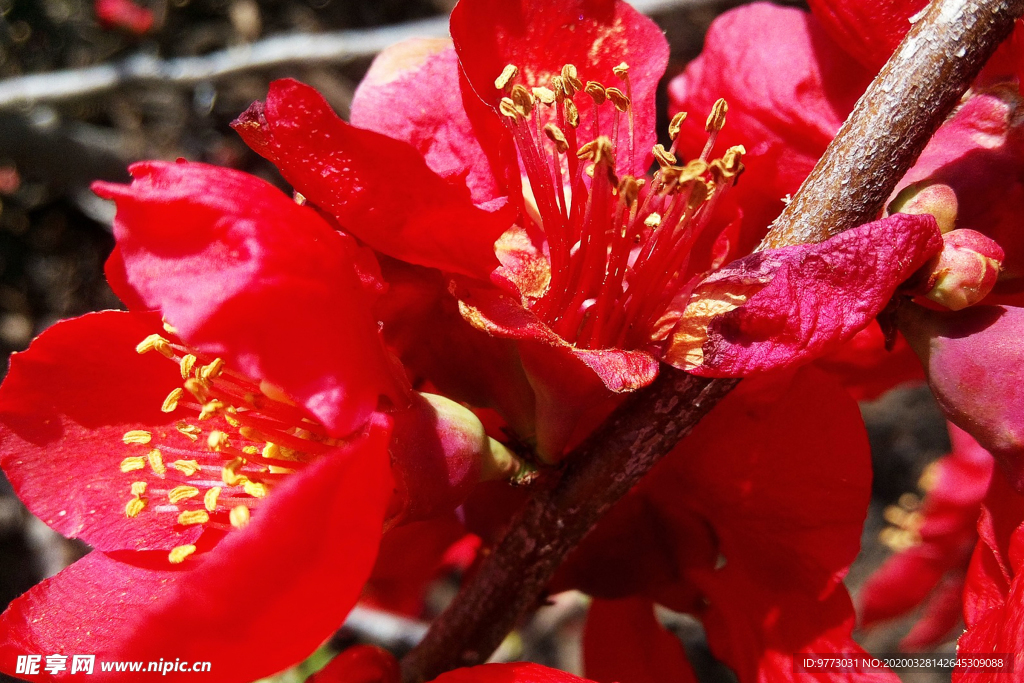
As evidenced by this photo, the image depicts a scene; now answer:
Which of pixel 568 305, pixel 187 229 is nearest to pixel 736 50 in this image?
pixel 568 305

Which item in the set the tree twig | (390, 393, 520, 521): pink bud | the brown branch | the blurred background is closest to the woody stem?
the brown branch

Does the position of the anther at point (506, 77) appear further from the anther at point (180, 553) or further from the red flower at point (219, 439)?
the anther at point (180, 553)

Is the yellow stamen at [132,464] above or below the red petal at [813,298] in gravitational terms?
below

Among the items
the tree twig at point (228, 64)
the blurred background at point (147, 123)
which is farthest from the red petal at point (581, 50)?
the tree twig at point (228, 64)

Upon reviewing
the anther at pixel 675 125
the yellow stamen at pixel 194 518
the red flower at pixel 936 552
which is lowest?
the red flower at pixel 936 552

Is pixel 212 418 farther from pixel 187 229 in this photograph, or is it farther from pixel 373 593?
pixel 373 593

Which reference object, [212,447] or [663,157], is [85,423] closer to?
[212,447]
